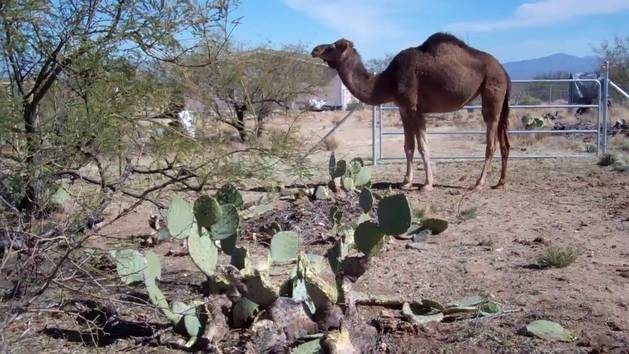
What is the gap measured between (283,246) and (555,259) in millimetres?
2623

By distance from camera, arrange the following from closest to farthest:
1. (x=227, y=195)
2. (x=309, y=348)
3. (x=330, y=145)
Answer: (x=309, y=348) → (x=227, y=195) → (x=330, y=145)

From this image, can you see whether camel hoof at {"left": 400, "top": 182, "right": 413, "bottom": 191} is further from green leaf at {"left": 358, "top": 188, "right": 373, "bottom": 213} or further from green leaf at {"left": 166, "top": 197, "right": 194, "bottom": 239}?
green leaf at {"left": 166, "top": 197, "right": 194, "bottom": 239}

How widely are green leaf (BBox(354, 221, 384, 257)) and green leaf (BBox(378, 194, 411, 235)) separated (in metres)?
0.05

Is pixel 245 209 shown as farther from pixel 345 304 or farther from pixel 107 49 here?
pixel 345 304

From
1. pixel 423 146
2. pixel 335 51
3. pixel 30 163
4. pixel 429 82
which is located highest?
pixel 335 51

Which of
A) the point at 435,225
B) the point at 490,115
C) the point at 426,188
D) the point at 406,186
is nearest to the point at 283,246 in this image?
the point at 435,225

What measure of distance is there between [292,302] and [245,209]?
3.89m

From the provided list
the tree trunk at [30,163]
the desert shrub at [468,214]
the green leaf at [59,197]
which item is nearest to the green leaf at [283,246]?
the tree trunk at [30,163]

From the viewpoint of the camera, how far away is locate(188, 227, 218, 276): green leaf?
17.4 ft

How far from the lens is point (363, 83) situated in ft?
40.4

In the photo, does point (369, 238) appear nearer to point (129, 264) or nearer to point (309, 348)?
point (309, 348)

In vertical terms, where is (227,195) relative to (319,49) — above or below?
below

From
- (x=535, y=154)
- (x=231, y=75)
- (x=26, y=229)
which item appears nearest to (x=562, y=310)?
(x=26, y=229)

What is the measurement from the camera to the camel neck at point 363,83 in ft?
40.0
